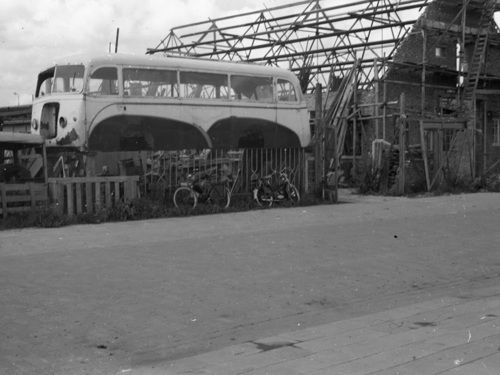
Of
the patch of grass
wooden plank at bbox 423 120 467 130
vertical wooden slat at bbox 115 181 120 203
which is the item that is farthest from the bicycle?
wooden plank at bbox 423 120 467 130

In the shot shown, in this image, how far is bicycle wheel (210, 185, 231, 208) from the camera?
18469 millimetres

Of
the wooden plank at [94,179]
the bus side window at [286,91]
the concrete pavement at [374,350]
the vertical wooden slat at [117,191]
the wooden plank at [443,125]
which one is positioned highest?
the bus side window at [286,91]

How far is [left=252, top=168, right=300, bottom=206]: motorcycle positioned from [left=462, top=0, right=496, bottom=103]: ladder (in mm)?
12871

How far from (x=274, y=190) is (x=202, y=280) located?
11.1m

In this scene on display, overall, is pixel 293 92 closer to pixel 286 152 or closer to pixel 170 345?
pixel 286 152

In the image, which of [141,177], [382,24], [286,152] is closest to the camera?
[141,177]

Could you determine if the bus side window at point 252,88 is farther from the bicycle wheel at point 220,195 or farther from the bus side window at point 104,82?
the bus side window at point 104,82

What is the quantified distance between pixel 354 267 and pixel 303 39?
25.6m

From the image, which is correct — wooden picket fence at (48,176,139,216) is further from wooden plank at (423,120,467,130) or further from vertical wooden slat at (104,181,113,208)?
wooden plank at (423,120,467,130)

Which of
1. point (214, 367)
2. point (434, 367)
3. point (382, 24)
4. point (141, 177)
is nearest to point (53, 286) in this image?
point (214, 367)

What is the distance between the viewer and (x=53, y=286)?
8297 millimetres

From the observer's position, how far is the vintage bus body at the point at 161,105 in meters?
17.2

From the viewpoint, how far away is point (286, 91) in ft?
69.3

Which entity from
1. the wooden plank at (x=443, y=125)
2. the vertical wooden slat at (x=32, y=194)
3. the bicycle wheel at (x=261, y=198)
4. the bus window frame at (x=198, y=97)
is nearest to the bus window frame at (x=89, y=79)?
the bus window frame at (x=198, y=97)
